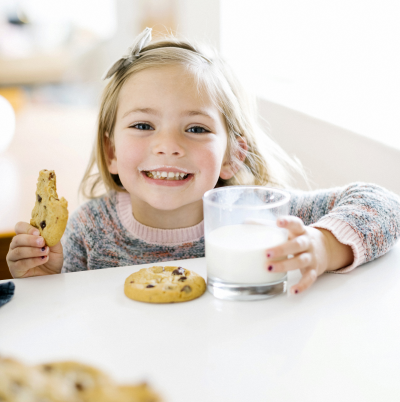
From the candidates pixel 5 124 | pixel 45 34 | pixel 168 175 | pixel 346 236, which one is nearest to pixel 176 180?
pixel 168 175

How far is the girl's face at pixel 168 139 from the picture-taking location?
1.00m

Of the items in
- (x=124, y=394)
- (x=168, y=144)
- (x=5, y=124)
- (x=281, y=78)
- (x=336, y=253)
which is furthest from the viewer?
(x=5, y=124)

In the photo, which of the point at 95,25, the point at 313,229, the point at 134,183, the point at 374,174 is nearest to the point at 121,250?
the point at 134,183

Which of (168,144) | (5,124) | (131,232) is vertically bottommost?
(5,124)

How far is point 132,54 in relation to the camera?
3.72 ft

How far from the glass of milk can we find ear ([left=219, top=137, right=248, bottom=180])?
0.50 m

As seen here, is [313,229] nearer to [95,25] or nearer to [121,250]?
[121,250]

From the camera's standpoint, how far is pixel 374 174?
1.23 m

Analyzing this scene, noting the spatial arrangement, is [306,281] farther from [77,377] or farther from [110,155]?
[110,155]

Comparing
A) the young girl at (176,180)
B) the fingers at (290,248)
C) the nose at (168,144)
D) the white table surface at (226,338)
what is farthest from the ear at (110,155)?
the fingers at (290,248)

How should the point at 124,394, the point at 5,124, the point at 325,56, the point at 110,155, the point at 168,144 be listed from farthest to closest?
the point at 5,124
the point at 325,56
the point at 110,155
the point at 168,144
the point at 124,394

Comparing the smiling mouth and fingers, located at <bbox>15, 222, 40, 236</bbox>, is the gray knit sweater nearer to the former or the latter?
the smiling mouth

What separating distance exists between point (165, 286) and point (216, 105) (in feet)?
1.73

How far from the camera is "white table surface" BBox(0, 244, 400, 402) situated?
45cm
